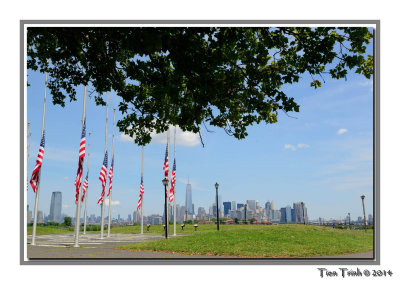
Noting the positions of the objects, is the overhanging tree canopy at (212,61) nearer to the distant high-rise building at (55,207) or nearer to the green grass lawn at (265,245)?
the green grass lawn at (265,245)

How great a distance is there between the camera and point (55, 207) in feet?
125

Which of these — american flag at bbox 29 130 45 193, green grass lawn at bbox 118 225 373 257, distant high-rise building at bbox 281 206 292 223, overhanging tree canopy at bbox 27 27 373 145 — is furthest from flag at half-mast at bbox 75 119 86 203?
distant high-rise building at bbox 281 206 292 223

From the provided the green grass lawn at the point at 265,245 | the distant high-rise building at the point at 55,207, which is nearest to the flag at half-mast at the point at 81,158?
the green grass lawn at the point at 265,245

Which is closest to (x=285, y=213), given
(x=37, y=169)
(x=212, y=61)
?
(x=37, y=169)

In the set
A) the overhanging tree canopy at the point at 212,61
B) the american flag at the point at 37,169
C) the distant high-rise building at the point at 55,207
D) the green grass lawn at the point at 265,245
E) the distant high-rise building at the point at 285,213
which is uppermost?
the overhanging tree canopy at the point at 212,61

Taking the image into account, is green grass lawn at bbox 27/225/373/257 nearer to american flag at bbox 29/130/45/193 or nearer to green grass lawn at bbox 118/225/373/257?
green grass lawn at bbox 118/225/373/257

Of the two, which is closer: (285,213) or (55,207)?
(55,207)

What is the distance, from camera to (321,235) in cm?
1733

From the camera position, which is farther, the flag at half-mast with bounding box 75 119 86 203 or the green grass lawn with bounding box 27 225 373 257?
the flag at half-mast with bounding box 75 119 86 203

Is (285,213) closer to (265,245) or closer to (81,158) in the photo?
(265,245)

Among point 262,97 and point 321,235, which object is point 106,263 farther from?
point 321,235

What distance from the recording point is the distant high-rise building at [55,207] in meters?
36.8

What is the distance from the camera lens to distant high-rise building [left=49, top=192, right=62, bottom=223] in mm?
36750

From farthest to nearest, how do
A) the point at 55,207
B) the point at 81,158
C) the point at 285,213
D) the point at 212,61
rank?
the point at 285,213 → the point at 55,207 → the point at 81,158 → the point at 212,61
